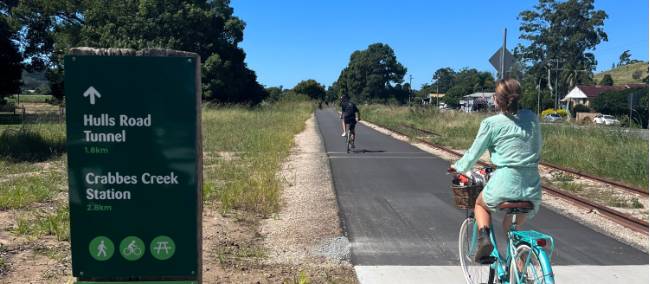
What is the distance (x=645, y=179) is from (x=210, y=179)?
337 inches

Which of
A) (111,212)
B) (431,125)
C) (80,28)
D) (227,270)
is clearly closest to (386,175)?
(227,270)

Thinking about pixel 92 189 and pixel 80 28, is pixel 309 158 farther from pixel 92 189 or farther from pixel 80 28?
pixel 80 28

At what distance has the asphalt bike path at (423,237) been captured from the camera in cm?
521

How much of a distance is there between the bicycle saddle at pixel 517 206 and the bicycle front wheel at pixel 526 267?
24 centimetres

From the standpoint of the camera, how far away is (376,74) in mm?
122562

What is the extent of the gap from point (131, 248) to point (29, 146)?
43.1 ft

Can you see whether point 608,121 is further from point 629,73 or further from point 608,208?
point 629,73

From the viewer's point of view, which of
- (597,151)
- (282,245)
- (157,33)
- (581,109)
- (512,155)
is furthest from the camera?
(581,109)

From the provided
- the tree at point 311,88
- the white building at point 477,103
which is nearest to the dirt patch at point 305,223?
the white building at point 477,103

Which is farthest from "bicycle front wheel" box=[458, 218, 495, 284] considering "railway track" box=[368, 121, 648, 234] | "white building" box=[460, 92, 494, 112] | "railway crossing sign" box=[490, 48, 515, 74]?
"white building" box=[460, 92, 494, 112]

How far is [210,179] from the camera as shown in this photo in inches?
416

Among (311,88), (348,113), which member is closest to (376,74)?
(311,88)

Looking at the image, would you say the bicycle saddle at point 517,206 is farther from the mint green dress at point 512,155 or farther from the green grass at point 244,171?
the green grass at point 244,171

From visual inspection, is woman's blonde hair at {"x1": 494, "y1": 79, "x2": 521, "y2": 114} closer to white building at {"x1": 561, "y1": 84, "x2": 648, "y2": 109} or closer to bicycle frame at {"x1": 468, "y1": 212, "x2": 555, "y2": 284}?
bicycle frame at {"x1": 468, "y1": 212, "x2": 555, "y2": 284}
